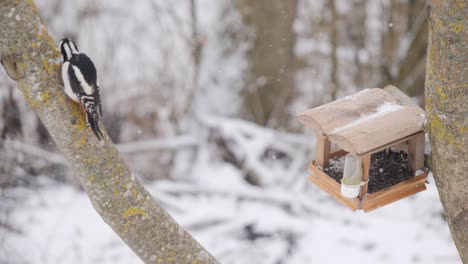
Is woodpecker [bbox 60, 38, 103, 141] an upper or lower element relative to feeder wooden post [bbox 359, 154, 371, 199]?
upper

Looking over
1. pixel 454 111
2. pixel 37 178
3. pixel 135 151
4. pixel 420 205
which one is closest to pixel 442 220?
pixel 420 205

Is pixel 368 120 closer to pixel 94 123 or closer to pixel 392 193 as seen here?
Result: pixel 392 193

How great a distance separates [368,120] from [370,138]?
0.36ft

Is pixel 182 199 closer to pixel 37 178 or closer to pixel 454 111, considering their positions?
pixel 37 178

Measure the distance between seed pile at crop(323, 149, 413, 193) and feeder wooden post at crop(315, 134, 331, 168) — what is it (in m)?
0.04

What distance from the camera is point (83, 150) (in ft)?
5.88

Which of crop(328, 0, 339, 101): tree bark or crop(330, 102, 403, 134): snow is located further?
crop(328, 0, 339, 101): tree bark

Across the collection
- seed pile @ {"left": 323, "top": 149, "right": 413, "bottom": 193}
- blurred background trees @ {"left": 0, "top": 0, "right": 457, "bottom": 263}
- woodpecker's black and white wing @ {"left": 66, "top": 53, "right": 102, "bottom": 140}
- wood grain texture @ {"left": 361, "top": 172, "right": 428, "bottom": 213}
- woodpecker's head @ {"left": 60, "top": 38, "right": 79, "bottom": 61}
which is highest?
blurred background trees @ {"left": 0, "top": 0, "right": 457, "bottom": 263}

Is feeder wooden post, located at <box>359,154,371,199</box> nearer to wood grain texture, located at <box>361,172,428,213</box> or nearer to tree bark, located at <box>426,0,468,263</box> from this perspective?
wood grain texture, located at <box>361,172,428,213</box>

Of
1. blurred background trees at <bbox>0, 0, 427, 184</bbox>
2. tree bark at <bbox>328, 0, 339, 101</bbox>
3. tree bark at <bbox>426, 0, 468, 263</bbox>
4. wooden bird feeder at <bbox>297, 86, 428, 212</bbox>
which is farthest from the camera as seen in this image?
blurred background trees at <bbox>0, 0, 427, 184</bbox>

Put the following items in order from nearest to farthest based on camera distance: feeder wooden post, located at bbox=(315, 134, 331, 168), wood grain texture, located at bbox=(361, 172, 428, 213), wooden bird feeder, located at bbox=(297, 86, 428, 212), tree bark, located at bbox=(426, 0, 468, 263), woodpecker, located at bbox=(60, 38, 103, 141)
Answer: tree bark, located at bbox=(426, 0, 468, 263)
woodpecker, located at bbox=(60, 38, 103, 141)
wooden bird feeder, located at bbox=(297, 86, 428, 212)
wood grain texture, located at bbox=(361, 172, 428, 213)
feeder wooden post, located at bbox=(315, 134, 331, 168)

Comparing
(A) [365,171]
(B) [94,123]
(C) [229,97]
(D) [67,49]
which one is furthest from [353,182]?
(C) [229,97]

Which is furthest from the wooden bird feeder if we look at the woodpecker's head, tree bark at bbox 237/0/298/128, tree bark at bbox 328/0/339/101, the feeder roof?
tree bark at bbox 237/0/298/128

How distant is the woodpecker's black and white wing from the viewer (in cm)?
173
